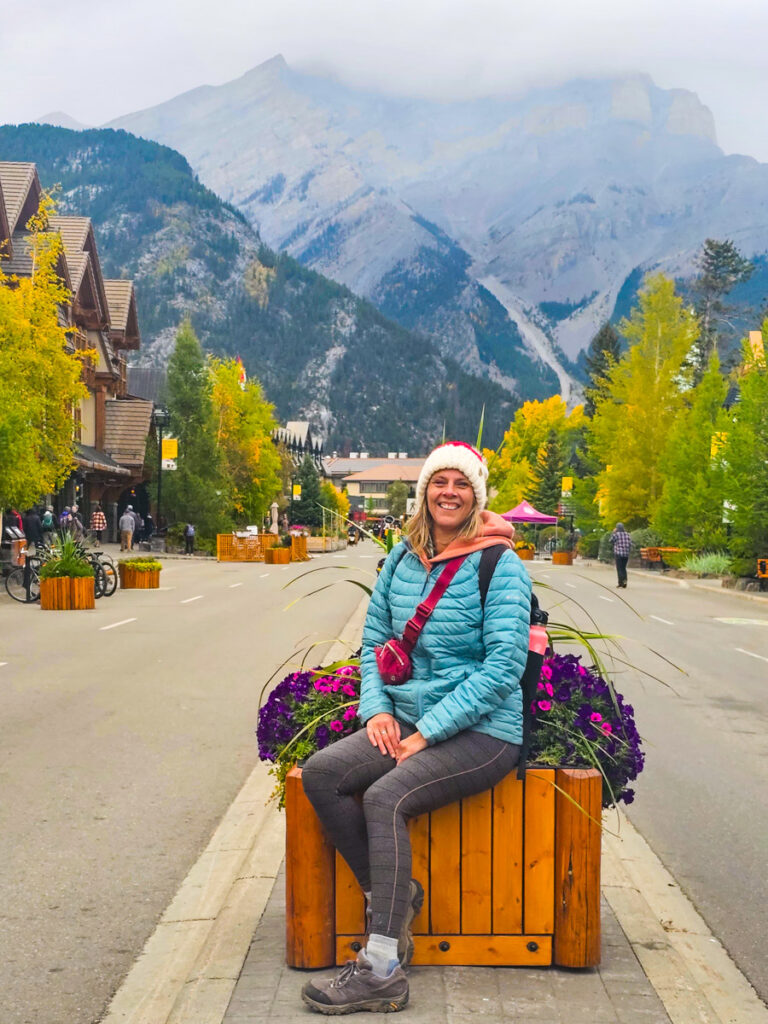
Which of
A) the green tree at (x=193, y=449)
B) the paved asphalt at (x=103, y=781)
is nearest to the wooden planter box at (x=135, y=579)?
the paved asphalt at (x=103, y=781)

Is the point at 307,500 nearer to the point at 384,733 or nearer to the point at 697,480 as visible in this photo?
the point at 697,480

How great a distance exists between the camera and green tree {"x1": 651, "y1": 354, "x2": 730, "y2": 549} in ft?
134

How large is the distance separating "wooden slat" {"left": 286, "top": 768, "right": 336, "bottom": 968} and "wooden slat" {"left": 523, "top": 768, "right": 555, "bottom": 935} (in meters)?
0.65

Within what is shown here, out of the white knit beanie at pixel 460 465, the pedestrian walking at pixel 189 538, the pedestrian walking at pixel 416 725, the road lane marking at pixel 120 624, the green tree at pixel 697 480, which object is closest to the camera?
the pedestrian walking at pixel 416 725

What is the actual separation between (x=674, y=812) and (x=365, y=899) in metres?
3.57

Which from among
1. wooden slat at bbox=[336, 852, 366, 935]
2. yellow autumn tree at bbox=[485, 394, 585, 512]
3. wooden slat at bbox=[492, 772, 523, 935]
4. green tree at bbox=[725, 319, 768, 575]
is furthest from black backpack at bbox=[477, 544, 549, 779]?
yellow autumn tree at bbox=[485, 394, 585, 512]

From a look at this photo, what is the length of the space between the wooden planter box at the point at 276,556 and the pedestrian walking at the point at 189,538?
18.3ft

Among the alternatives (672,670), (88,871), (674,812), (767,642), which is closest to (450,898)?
(88,871)

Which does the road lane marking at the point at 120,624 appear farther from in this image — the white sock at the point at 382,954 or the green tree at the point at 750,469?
the green tree at the point at 750,469

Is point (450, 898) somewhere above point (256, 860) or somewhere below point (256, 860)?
above

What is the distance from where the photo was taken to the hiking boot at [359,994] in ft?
12.5

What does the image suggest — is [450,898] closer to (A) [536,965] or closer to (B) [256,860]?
(A) [536,965]

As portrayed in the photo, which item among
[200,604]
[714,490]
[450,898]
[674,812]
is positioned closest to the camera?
[450,898]

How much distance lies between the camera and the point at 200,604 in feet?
79.3
